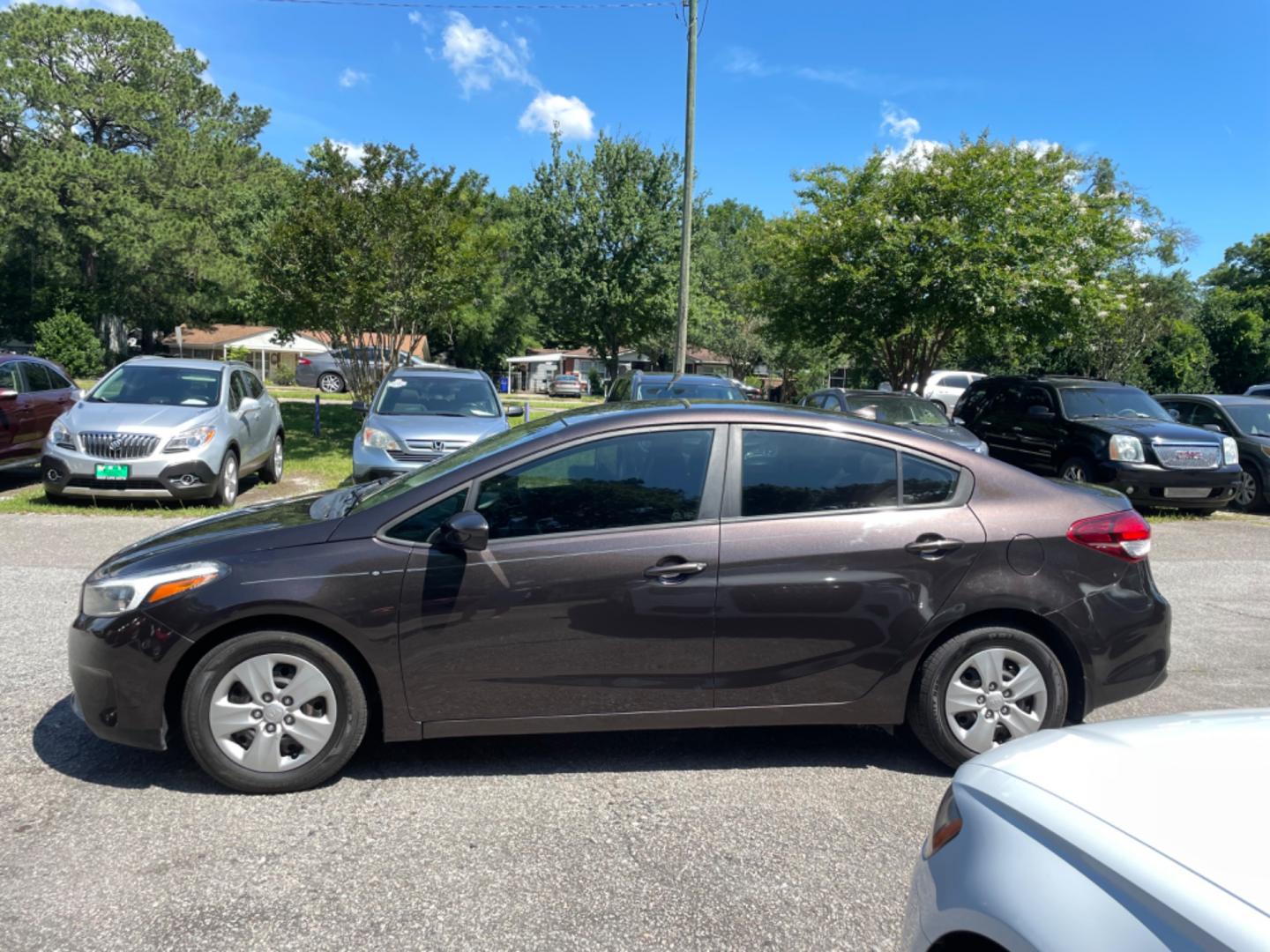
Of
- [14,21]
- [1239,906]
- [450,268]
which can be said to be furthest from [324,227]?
[14,21]

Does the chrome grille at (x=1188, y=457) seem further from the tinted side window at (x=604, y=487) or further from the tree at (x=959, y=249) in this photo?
the tinted side window at (x=604, y=487)

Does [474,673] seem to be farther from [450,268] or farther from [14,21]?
[14,21]

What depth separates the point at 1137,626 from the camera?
3871 mm

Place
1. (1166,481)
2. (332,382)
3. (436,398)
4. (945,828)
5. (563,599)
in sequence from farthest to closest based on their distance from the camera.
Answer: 1. (332,382)
2. (436,398)
3. (1166,481)
4. (563,599)
5. (945,828)

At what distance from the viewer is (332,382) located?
42875mm

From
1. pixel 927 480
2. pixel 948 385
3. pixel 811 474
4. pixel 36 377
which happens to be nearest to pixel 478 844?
pixel 811 474

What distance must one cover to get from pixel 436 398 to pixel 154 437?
10.6ft

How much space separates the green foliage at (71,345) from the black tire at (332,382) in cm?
931

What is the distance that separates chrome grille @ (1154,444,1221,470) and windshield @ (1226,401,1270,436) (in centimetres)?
277

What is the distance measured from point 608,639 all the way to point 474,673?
1.83 feet

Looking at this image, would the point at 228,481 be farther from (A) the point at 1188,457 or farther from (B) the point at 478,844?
(A) the point at 1188,457

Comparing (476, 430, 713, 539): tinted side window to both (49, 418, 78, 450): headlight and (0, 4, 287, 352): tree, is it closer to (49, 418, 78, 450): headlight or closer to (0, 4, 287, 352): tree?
(49, 418, 78, 450): headlight

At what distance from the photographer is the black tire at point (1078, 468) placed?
11.3m

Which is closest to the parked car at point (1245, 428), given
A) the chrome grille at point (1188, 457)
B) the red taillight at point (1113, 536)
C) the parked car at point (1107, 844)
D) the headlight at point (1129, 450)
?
the chrome grille at point (1188, 457)
